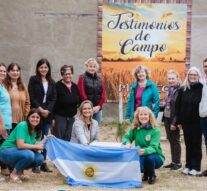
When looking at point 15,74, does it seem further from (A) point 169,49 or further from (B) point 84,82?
(A) point 169,49

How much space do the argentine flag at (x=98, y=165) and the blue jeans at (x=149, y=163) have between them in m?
0.18

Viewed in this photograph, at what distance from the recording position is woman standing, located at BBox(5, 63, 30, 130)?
869cm

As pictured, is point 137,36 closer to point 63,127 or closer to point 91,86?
point 91,86

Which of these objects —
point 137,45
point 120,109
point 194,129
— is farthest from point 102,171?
point 137,45

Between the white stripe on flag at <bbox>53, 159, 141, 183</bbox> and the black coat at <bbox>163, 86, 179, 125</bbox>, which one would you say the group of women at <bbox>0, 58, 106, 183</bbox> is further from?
the black coat at <bbox>163, 86, 179, 125</bbox>

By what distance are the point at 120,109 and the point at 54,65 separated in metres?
2.14

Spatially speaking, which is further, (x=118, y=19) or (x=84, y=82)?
(x=118, y=19)

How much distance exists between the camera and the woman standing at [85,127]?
8.86 metres

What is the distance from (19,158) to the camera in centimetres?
817

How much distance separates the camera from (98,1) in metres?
15.3

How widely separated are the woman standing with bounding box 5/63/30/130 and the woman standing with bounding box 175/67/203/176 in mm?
2316

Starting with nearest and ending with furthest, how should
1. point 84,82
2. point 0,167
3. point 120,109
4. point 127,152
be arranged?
point 127,152 < point 0,167 < point 84,82 < point 120,109

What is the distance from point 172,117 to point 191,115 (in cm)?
45

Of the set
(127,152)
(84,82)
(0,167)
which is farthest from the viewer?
(84,82)
